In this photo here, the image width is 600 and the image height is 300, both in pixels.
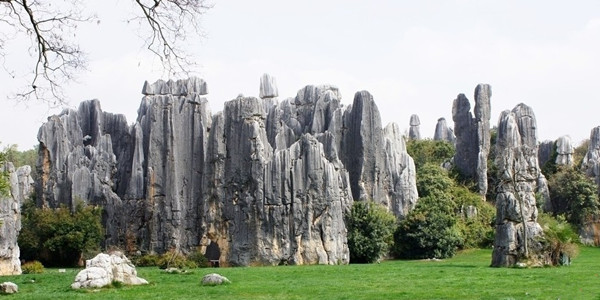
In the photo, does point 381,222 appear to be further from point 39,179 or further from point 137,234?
point 39,179

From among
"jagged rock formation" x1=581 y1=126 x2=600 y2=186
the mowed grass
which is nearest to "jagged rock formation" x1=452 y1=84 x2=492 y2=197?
"jagged rock formation" x1=581 y1=126 x2=600 y2=186

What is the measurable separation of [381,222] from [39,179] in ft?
84.1

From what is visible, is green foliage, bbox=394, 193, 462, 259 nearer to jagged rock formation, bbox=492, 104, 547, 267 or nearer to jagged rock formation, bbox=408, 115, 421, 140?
jagged rock formation, bbox=492, 104, 547, 267

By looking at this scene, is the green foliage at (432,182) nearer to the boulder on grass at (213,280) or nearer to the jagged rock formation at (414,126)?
the boulder on grass at (213,280)

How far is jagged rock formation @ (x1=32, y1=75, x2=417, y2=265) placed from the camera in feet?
172

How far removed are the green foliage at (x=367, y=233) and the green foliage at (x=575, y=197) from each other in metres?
20.6

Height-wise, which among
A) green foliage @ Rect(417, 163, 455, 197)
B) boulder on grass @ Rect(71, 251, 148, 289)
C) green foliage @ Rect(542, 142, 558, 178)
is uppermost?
green foliage @ Rect(542, 142, 558, 178)

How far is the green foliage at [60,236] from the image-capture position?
5572 centimetres

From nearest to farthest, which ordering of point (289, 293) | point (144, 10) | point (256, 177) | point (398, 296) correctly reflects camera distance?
1. point (144, 10)
2. point (398, 296)
3. point (289, 293)
4. point (256, 177)

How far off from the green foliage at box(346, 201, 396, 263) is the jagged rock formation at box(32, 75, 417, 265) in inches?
42.9

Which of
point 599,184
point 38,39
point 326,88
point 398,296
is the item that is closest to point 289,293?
point 398,296

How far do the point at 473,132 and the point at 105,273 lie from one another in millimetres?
54169

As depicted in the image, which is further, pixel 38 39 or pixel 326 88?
pixel 326 88

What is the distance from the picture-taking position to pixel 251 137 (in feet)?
180
